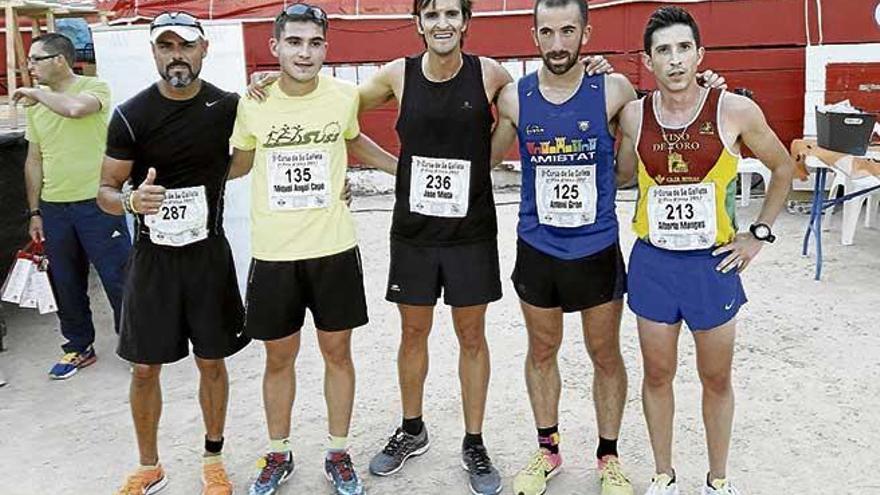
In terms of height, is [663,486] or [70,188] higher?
[70,188]

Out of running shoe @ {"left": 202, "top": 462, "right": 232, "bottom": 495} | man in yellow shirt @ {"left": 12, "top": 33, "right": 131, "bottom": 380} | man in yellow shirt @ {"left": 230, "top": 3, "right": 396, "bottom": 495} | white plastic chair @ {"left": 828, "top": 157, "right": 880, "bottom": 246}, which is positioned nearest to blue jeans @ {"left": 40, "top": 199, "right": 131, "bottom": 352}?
man in yellow shirt @ {"left": 12, "top": 33, "right": 131, "bottom": 380}

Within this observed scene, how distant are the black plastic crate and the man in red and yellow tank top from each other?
3.84m

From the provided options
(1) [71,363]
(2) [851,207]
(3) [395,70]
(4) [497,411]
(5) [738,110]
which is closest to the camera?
(5) [738,110]

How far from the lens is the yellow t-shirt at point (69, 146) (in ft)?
16.0

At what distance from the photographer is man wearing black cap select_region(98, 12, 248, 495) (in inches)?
121

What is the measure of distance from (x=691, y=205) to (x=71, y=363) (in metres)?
3.68

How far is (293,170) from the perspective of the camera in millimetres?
3145

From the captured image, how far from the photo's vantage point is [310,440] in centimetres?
390

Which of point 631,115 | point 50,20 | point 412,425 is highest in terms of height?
point 50,20

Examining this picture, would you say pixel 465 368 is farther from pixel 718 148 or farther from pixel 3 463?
pixel 3 463

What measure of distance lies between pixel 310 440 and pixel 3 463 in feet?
4.39

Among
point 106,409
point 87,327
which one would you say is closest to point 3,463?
point 106,409

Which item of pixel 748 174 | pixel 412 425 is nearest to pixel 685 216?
pixel 412 425

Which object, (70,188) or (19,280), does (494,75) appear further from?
(19,280)
